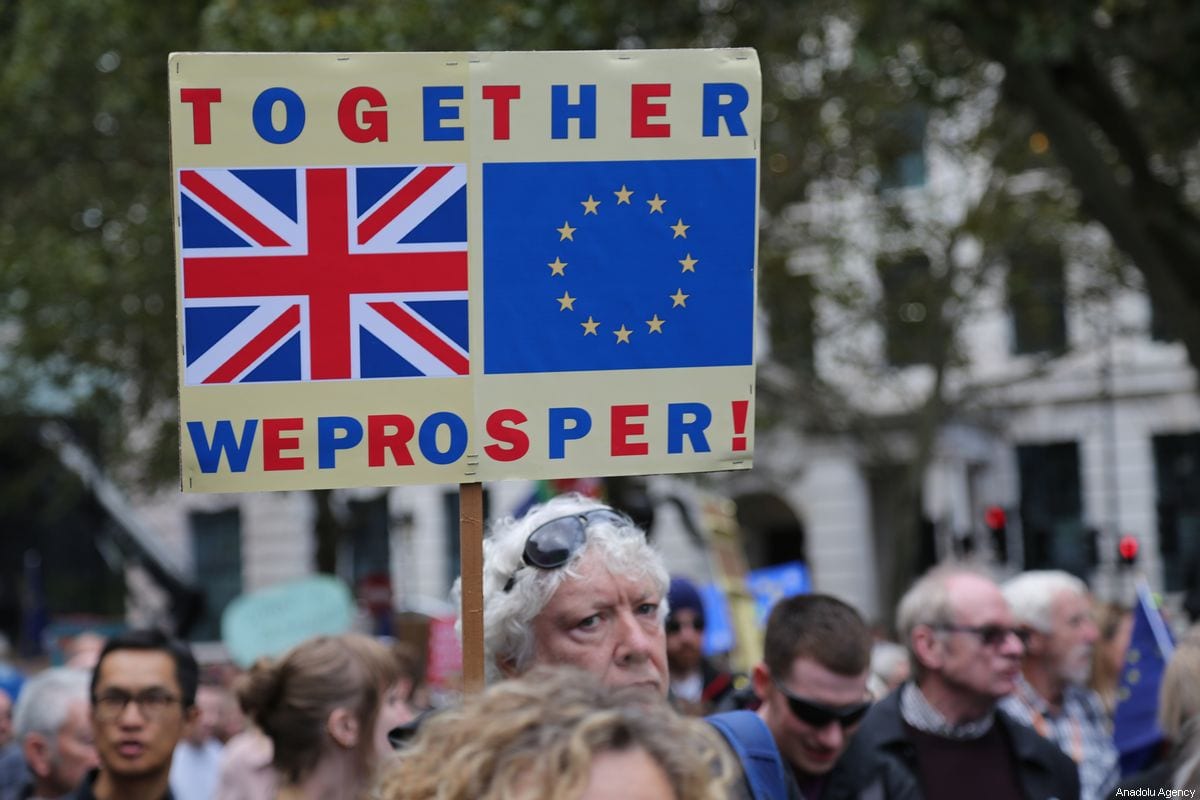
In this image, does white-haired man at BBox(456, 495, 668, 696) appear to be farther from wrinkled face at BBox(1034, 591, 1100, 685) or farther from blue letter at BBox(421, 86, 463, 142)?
wrinkled face at BBox(1034, 591, 1100, 685)

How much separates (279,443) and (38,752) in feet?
9.37

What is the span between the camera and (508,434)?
11.3 ft

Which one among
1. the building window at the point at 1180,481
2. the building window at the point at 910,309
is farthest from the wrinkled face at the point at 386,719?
the building window at the point at 1180,481

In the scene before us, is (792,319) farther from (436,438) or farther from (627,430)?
(436,438)

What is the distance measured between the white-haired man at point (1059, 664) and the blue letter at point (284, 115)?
4.03 m

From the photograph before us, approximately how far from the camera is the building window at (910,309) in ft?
72.5

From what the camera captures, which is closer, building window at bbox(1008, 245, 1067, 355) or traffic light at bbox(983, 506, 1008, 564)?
traffic light at bbox(983, 506, 1008, 564)

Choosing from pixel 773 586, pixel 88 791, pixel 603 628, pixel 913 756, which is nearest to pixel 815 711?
pixel 913 756

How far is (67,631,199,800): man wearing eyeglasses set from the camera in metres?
4.99

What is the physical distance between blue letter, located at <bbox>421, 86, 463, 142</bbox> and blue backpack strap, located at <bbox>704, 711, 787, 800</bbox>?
1199 mm

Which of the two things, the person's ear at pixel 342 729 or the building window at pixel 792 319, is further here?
the building window at pixel 792 319

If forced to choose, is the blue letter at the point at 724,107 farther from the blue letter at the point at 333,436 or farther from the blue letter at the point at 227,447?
the blue letter at the point at 227,447

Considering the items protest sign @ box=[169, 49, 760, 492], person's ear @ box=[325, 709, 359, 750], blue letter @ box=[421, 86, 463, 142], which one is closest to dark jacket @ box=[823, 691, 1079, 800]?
person's ear @ box=[325, 709, 359, 750]

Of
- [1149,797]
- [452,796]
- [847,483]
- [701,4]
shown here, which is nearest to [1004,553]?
[701,4]
